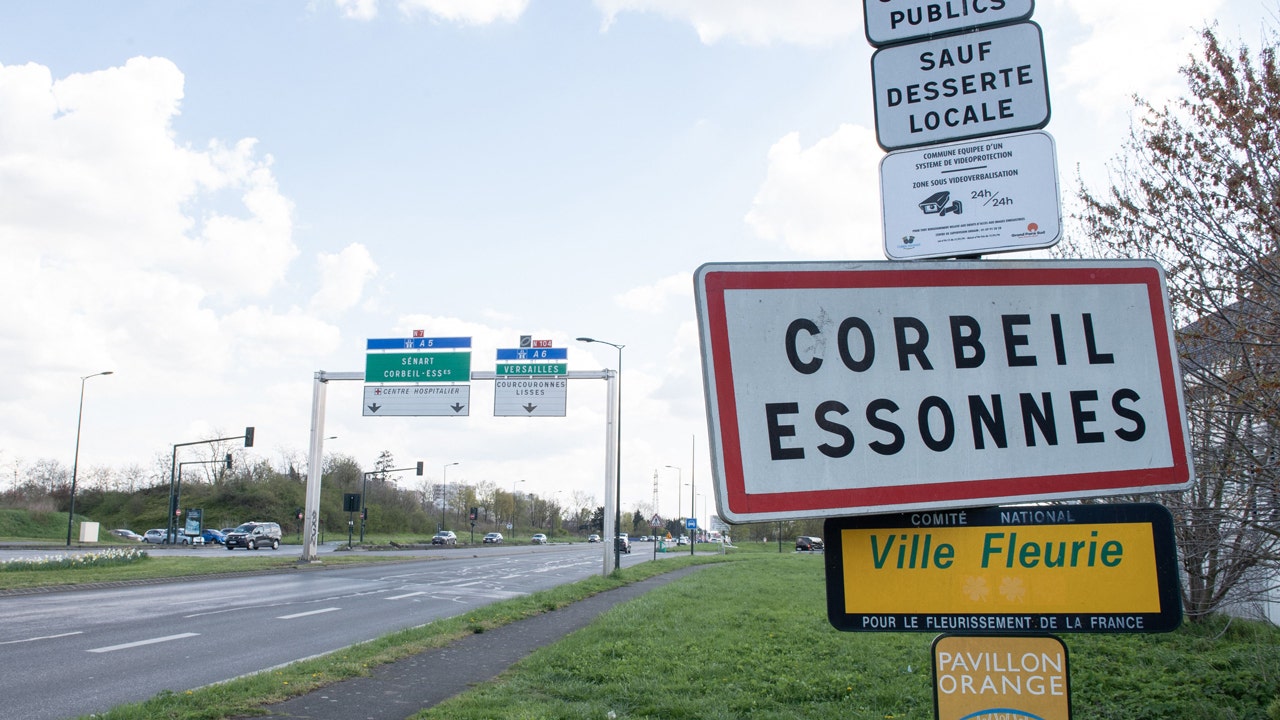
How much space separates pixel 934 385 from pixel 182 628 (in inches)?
581

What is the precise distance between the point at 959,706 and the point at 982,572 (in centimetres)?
32

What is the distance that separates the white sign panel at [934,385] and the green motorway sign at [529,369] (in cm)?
2534

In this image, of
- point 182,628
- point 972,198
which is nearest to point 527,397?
point 182,628

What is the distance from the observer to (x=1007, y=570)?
1.95 metres

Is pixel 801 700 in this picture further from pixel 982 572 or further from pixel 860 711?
pixel 982 572

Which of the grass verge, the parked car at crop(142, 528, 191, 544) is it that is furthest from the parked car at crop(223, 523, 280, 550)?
the grass verge

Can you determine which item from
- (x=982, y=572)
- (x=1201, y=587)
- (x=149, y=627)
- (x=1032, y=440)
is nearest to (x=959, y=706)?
(x=982, y=572)

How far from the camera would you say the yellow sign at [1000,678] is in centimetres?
193

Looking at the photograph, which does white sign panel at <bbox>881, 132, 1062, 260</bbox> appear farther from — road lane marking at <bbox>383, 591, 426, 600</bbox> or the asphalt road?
road lane marking at <bbox>383, 591, 426, 600</bbox>

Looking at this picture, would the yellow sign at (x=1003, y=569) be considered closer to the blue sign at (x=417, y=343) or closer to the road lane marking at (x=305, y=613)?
the road lane marking at (x=305, y=613)

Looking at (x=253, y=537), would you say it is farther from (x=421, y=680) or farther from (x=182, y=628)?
(x=421, y=680)

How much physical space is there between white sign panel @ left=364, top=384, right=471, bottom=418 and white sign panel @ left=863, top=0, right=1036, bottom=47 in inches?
990

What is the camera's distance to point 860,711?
6.87m

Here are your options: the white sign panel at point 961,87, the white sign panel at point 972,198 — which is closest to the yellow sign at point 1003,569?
the white sign panel at point 972,198
